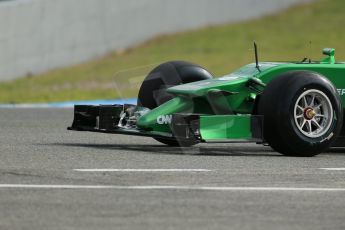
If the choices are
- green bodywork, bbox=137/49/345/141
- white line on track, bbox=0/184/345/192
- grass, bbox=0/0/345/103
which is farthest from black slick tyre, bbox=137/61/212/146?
grass, bbox=0/0/345/103

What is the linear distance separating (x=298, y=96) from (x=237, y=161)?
1.01 m

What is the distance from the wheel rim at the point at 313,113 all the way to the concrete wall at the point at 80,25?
52.1ft

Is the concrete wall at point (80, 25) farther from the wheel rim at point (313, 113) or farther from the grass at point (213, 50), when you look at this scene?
the wheel rim at point (313, 113)

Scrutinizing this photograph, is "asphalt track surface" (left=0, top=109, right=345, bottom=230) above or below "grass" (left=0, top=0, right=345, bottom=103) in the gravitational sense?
below

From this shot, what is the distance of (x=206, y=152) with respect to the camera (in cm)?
1196

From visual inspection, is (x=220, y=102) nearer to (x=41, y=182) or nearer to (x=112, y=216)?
(x=41, y=182)

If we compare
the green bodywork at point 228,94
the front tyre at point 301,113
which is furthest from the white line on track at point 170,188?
the green bodywork at point 228,94

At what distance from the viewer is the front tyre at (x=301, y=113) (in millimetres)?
11211

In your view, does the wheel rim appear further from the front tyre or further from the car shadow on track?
the car shadow on track

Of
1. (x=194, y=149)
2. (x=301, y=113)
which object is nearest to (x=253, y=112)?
(x=301, y=113)

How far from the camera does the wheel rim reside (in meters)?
11.4

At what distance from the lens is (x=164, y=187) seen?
8.68 metres

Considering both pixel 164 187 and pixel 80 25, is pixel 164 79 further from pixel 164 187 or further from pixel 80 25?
pixel 80 25

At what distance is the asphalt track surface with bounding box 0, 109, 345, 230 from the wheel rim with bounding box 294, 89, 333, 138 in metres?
0.31
